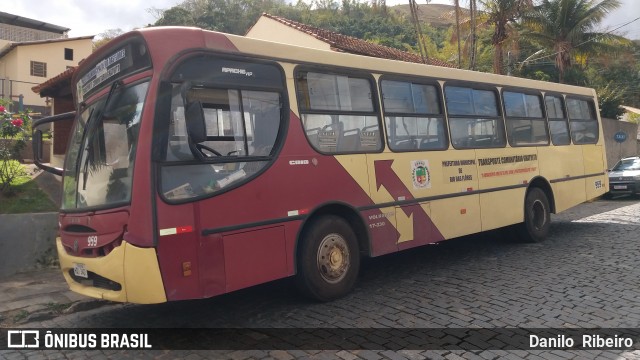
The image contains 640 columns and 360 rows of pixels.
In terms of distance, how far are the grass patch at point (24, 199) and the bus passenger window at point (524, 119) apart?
832cm

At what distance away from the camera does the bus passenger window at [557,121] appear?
30.3 feet

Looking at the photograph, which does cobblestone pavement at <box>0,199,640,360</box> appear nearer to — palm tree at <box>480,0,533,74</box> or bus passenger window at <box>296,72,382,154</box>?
bus passenger window at <box>296,72,382,154</box>

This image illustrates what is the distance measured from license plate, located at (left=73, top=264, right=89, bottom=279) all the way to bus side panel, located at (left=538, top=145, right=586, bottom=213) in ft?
25.6

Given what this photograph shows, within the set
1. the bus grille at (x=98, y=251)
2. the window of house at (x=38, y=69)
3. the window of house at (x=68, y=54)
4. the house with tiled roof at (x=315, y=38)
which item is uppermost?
the window of house at (x=68, y=54)

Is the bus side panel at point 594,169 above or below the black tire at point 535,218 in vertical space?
above

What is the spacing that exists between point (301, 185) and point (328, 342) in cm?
168

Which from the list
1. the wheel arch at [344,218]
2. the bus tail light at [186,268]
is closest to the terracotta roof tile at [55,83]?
the wheel arch at [344,218]

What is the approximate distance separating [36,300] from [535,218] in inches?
323

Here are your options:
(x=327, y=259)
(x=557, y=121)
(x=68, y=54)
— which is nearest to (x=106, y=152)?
(x=327, y=259)

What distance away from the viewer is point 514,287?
5855 millimetres

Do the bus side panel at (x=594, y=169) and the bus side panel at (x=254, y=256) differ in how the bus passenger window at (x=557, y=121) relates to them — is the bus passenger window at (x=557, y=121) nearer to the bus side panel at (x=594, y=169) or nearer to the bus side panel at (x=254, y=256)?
the bus side panel at (x=594, y=169)

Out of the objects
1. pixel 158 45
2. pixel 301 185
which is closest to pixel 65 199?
pixel 158 45

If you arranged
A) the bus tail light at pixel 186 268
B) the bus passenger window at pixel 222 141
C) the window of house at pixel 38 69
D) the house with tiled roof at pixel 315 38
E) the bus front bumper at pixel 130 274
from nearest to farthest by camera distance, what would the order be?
the bus front bumper at pixel 130 274
the bus tail light at pixel 186 268
the bus passenger window at pixel 222 141
the house with tiled roof at pixel 315 38
the window of house at pixel 38 69

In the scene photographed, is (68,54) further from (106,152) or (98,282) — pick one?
(98,282)
